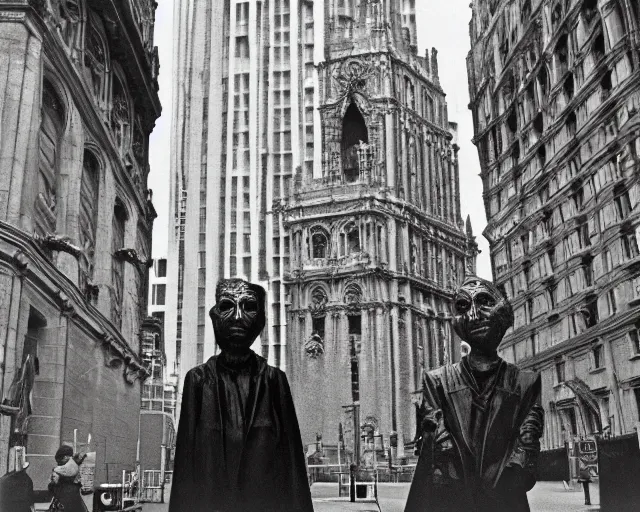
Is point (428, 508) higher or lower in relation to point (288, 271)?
lower

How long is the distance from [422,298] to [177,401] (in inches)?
237

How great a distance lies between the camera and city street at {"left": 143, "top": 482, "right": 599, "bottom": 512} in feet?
25.3

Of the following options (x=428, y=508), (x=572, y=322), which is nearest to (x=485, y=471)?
(x=428, y=508)

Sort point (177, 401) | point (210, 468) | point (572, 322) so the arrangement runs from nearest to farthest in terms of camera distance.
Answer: point (210, 468)
point (572, 322)
point (177, 401)

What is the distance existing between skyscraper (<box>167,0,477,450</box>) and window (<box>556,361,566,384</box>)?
11.0 feet

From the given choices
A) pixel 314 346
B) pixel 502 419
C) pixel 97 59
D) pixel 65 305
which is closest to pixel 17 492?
pixel 65 305

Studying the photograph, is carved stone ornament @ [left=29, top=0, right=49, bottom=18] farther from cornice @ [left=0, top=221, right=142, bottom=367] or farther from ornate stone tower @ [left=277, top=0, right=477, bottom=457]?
→ ornate stone tower @ [left=277, top=0, right=477, bottom=457]

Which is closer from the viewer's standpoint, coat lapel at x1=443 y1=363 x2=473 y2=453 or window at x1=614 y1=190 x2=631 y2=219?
coat lapel at x1=443 y1=363 x2=473 y2=453

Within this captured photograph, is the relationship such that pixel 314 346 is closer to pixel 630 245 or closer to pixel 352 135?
pixel 352 135

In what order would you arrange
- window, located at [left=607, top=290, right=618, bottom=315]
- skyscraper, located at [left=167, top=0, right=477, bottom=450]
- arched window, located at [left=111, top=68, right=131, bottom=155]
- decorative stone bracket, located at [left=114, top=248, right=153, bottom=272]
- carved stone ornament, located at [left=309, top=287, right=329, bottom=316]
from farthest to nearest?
carved stone ornament, located at [left=309, top=287, right=329, bottom=316] < skyscraper, located at [left=167, top=0, right=477, bottom=450] < arched window, located at [left=111, top=68, right=131, bottom=155] < decorative stone bracket, located at [left=114, top=248, right=153, bottom=272] < window, located at [left=607, top=290, right=618, bottom=315]

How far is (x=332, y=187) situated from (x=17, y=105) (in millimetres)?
8684

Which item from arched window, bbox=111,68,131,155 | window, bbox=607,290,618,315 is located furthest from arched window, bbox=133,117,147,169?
window, bbox=607,290,618,315

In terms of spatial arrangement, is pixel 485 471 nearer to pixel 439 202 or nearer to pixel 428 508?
pixel 428 508

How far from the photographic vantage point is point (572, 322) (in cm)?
968
